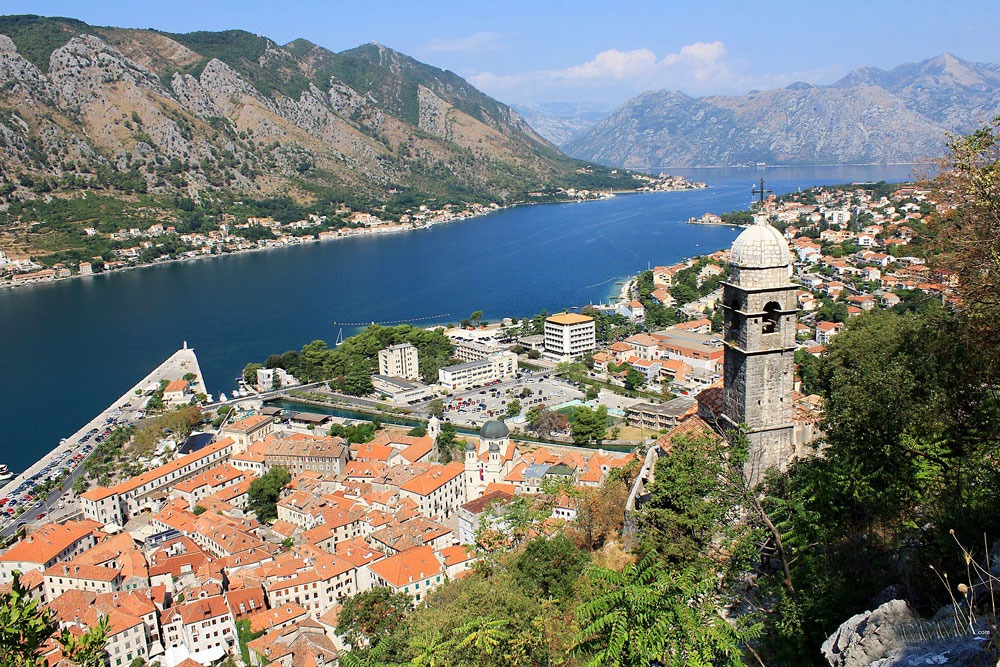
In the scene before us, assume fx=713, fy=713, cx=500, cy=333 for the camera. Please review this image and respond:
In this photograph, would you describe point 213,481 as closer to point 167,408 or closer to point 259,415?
point 259,415


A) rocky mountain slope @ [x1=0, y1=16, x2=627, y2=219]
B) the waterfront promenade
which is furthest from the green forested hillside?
rocky mountain slope @ [x1=0, y1=16, x2=627, y2=219]

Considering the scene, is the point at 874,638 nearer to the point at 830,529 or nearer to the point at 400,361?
the point at 830,529

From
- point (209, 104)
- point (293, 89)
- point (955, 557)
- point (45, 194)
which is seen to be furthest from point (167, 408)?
point (293, 89)

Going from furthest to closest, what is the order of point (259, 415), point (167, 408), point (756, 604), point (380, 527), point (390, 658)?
point (167, 408) → point (259, 415) → point (380, 527) → point (390, 658) → point (756, 604)

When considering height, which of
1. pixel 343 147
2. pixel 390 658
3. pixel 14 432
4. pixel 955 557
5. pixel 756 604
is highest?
pixel 343 147

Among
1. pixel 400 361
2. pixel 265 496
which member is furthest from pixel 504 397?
pixel 265 496

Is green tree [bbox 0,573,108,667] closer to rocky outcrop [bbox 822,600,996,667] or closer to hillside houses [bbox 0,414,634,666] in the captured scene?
rocky outcrop [bbox 822,600,996,667]

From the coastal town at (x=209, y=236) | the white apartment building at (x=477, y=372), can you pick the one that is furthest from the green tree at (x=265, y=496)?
the coastal town at (x=209, y=236)

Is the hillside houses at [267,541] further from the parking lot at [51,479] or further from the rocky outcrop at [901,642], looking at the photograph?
the rocky outcrop at [901,642]
